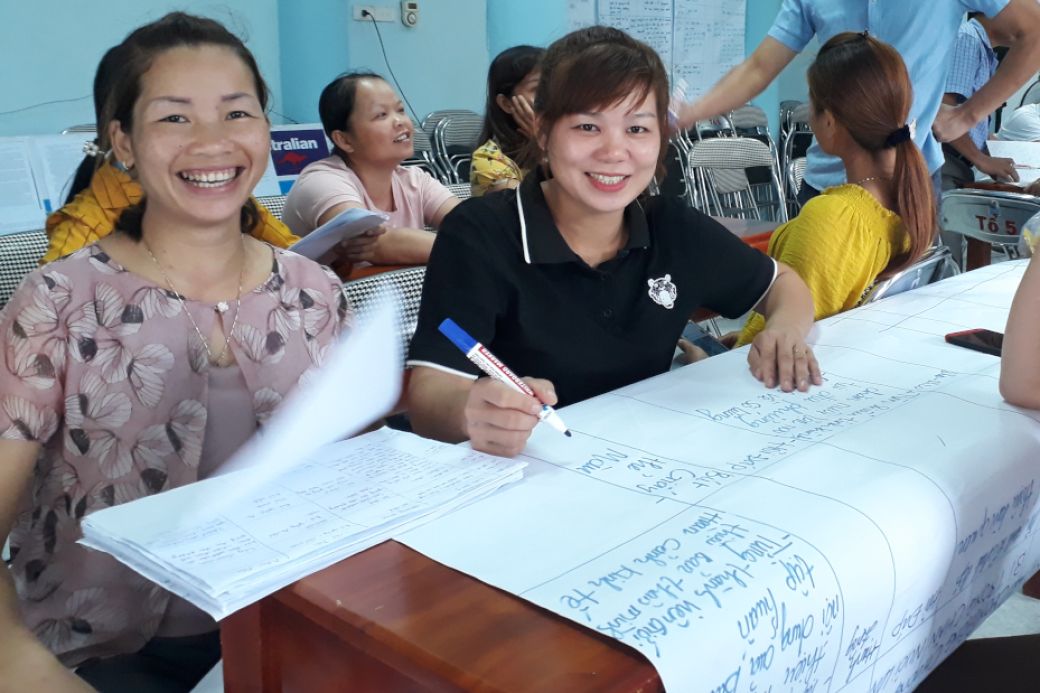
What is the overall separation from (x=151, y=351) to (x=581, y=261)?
56 centimetres

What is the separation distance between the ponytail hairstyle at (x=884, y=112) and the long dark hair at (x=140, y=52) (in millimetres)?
1109

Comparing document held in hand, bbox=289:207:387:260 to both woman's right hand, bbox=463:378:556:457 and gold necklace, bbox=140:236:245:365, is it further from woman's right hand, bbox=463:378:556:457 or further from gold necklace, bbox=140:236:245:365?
→ woman's right hand, bbox=463:378:556:457

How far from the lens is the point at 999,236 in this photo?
9.62 ft

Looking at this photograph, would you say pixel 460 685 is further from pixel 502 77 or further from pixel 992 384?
pixel 502 77

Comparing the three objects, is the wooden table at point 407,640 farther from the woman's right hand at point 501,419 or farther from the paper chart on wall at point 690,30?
the paper chart on wall at point 690,30

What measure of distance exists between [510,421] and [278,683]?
0.31 metres

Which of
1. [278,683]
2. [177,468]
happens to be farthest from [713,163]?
[278,683]

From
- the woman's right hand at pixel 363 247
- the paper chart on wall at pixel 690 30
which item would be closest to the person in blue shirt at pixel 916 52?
the woman's right hand at pixel 363 247

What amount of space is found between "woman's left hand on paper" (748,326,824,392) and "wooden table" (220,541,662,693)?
60 centimetres

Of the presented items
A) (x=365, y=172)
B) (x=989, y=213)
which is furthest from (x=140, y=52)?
(x=989, y=213)

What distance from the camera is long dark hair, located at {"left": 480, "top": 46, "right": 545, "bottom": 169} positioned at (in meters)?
2.71

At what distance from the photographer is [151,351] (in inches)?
43.3

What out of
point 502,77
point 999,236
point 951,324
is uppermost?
point 502,77

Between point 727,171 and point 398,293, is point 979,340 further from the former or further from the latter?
point 727,171
